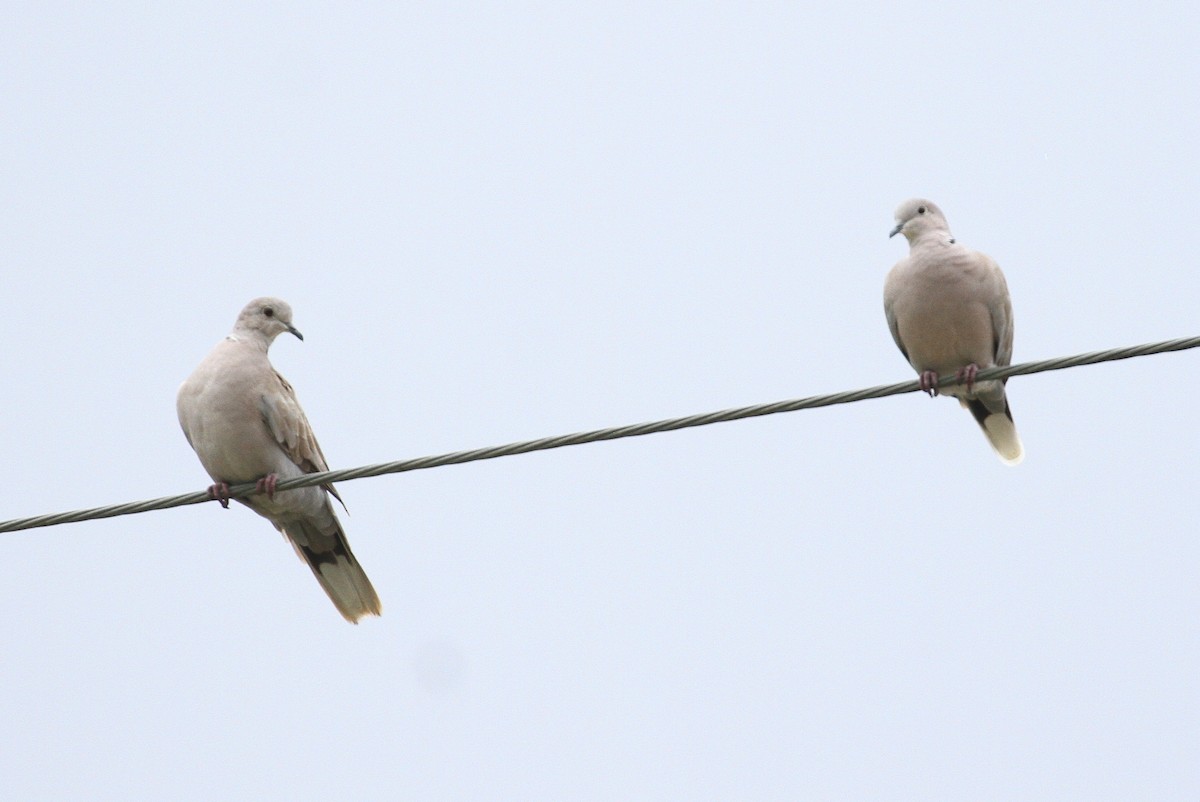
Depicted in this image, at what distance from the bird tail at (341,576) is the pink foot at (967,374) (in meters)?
2.49

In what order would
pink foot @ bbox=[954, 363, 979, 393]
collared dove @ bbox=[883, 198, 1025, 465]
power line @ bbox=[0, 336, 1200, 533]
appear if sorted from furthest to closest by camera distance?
collared dove @ bbox=[883, 198, 1025, 465] → pink foot @ bbox=[954, 363, 979, 393] → power line @ bbox=[0, 336, 1200, 533]

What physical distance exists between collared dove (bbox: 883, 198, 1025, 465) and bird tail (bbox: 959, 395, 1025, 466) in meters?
0.14

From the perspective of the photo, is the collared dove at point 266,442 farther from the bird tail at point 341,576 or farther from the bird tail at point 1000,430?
the bird tail at point 1000,430

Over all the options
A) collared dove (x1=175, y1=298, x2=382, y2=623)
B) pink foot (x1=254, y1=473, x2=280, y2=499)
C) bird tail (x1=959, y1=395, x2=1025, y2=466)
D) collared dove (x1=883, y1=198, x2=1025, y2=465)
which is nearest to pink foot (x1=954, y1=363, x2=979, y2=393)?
collared dove (x1=883, y1=198, x2=1025, y2=465)

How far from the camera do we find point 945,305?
250 inches

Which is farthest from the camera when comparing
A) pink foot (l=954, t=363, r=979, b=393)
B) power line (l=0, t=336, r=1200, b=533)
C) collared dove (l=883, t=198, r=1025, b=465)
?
collared dove (l=883, t=198, r=1025, b=465)

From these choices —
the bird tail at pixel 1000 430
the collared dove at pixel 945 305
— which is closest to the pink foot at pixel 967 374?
the collared dove at pixel 945 305

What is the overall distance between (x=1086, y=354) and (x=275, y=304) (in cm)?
362

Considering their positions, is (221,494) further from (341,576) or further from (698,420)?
(698,420)

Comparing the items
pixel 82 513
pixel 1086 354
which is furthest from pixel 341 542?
pixel 1086 354

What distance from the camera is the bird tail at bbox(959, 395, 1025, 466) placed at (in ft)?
22.7

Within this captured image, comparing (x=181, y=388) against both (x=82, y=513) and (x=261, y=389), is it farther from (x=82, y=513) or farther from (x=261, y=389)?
(x=82, y=513)

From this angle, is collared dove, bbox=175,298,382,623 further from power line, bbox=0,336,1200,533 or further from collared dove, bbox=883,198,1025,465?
collared dove, bbox=883,198,1025,465

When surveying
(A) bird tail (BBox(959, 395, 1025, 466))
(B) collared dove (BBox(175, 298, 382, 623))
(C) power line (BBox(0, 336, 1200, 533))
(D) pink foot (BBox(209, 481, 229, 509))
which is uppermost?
(A) bird tail (BBox(959, 395, 1025, 466))
